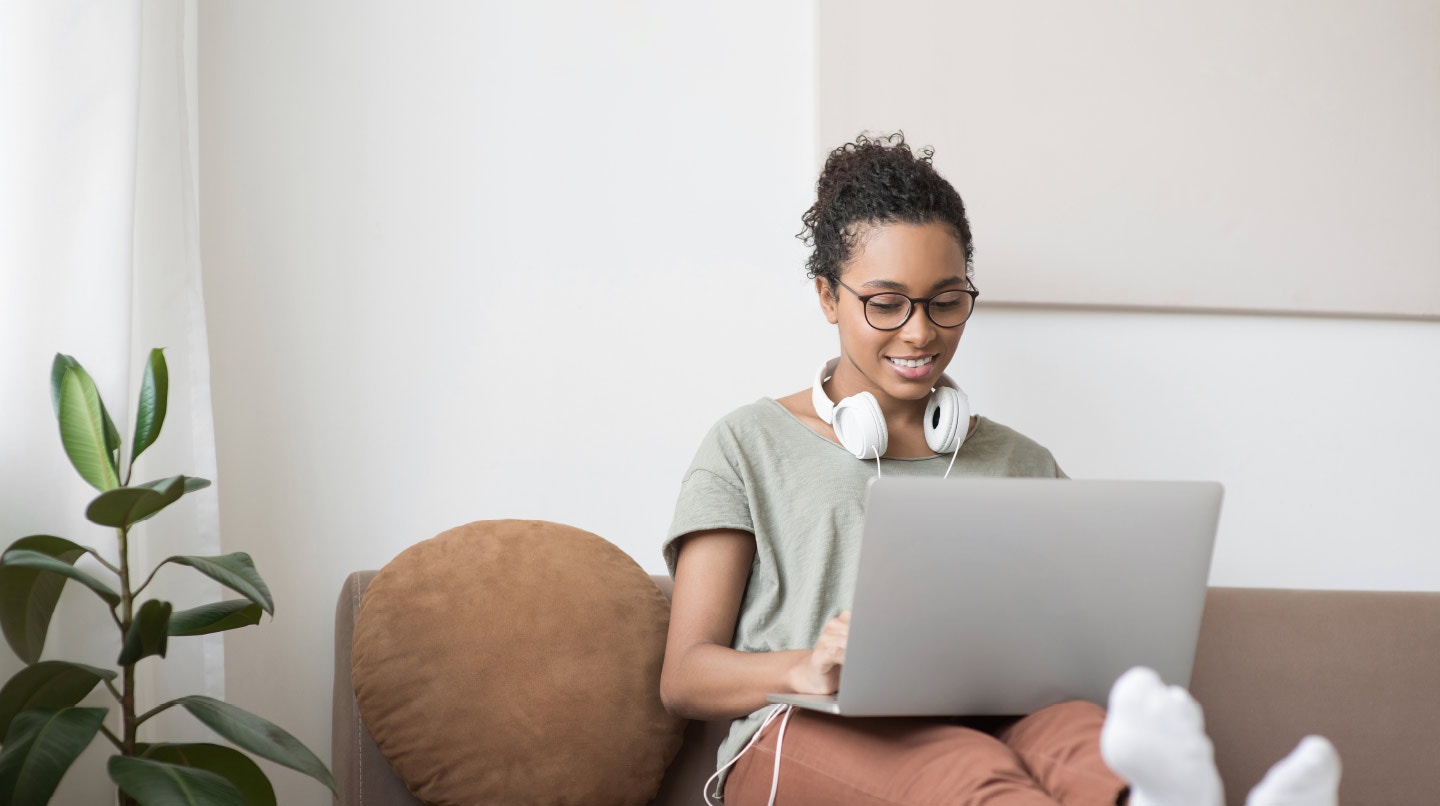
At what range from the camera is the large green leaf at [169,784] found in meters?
1.24

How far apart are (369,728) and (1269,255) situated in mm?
1673

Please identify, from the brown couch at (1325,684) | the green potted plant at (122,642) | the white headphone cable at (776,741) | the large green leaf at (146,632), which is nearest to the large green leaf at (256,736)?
the green potted plant at (122,642)

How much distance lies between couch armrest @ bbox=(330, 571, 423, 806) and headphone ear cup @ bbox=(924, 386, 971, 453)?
0.83 m

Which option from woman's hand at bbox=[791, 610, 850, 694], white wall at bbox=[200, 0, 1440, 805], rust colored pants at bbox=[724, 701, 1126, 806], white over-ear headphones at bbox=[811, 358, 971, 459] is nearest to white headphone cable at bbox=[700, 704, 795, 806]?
rust colored pants at bbox=[724, 701, 1126, 806]

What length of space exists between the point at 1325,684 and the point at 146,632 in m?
1.63

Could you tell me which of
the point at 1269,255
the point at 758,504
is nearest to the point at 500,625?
the point at 758,504

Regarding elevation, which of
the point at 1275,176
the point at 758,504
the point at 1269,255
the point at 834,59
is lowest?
the point at 758,504

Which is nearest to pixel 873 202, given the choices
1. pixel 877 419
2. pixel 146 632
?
pixel 877 419

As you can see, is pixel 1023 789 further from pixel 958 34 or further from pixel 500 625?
pixel 958 34

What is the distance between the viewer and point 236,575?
1.39 m

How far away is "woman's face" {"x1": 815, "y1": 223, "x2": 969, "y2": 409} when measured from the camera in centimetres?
164

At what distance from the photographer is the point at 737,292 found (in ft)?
6.89

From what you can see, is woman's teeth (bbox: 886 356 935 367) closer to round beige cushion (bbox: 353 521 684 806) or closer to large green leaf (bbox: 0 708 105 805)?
round beige cushion (bbox: 353 521 684 806)

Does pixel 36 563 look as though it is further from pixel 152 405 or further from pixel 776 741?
pixel 776 741
